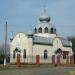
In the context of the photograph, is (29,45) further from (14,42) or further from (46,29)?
(46,29)

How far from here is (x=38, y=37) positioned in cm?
7225

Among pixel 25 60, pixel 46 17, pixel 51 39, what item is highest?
pixel 46 17

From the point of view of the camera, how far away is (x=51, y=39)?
246 ft

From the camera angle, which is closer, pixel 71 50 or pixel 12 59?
pixel 12 59

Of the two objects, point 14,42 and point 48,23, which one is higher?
point 48,23

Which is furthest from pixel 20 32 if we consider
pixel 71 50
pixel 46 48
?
pixel 71 50

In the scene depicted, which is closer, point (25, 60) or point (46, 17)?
point (25, 60)

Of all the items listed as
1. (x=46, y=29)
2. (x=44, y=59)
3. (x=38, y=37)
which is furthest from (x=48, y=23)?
(x=44, y=59)

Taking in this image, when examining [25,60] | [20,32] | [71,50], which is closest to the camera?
[25,60]

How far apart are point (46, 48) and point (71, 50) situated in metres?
8.22

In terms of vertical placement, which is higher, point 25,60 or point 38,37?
point 38,37

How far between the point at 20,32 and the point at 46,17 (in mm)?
10885

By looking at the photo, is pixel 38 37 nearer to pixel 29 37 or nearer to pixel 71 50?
pixel 29 37

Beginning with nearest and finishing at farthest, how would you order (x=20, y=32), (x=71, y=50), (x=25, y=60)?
(x=25, y=60)
(x=20, y=32)
(x=71, y=50)
